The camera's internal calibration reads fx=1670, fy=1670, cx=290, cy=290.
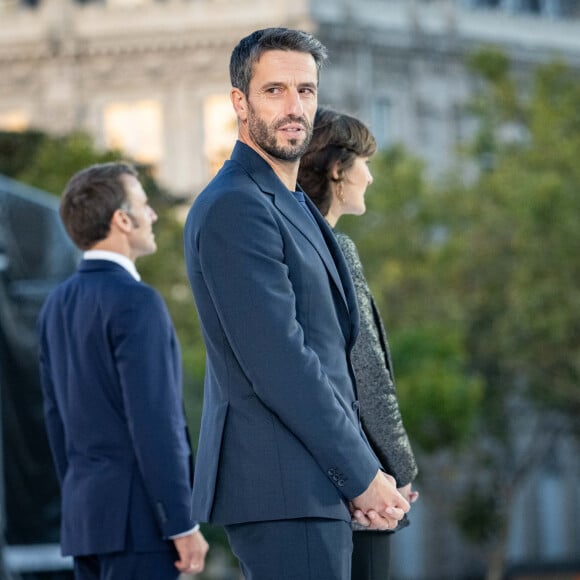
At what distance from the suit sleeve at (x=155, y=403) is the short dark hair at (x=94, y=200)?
32 cm

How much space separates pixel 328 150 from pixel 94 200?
1.07m

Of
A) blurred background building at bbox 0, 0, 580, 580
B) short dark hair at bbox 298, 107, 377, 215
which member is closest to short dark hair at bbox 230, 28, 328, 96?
short dark hair at bbox 298, 107, 377, 215

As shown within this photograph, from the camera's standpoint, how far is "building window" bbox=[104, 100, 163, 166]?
43.3m

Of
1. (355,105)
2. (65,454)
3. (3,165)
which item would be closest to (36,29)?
(355,105)

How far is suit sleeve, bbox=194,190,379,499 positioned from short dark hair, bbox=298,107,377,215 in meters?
0.98

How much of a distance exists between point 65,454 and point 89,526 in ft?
1.29

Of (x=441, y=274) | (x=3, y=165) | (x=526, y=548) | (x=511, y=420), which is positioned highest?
(x=3, y=165)

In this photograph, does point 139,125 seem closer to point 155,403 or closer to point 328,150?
point 155,403

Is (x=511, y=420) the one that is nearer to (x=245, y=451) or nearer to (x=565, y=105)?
(x=565, y=105)

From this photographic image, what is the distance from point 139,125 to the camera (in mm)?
43969

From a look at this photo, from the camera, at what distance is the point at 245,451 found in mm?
4383

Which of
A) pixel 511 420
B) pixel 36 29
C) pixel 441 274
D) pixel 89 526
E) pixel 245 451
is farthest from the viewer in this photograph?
pixel 36 29

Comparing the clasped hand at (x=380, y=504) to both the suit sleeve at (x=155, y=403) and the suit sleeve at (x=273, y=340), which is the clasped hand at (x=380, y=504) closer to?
the suit sleeve at (x=273, y=340)

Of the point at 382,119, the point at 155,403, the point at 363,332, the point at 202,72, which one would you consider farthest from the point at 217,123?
the point at 363,332
